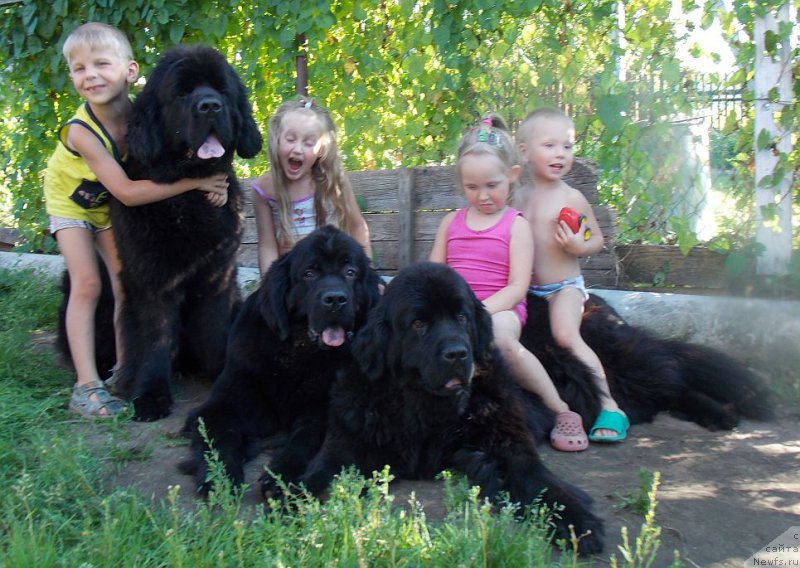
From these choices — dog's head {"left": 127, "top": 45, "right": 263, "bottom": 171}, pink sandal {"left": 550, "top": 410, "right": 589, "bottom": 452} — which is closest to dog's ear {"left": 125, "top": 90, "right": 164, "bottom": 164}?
dog's head {"left": 127, "top": 45, "right": 263, "bottom": 171}

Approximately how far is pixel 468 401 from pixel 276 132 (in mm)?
2126

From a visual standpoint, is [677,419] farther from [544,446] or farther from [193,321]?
[193,321]

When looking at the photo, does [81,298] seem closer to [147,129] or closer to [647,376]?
[147,129]

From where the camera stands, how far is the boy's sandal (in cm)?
341

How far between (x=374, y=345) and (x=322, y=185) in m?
1.75

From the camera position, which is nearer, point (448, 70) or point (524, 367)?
point (524, 367)

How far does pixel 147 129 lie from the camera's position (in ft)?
11.3

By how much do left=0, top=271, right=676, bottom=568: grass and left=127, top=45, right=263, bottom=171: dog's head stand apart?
132 cm

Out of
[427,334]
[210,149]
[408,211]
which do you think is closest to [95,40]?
[210,149]

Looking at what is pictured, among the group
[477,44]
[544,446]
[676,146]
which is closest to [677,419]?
[544,446]

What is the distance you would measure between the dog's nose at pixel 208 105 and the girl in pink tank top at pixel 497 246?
3.76 ft

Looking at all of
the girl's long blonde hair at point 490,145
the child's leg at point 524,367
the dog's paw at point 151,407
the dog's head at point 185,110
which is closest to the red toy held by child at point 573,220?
the girl's long blonde hair at point 490,145

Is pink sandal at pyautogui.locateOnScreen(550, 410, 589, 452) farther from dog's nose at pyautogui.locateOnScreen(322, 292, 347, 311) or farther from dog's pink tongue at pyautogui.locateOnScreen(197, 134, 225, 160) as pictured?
dog's pink tongue at pyautogui.locateOnScreen(197, 134, 225, 160)

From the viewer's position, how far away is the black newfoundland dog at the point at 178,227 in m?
3.43
